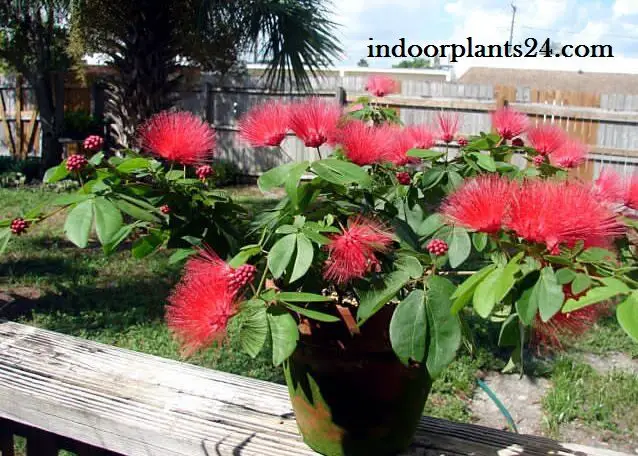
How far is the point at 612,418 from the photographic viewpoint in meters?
2.81

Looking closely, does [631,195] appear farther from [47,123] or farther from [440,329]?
[47,123]

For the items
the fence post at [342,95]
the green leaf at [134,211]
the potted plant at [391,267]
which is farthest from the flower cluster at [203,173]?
the fence post at [342,95]

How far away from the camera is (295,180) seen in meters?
0.89

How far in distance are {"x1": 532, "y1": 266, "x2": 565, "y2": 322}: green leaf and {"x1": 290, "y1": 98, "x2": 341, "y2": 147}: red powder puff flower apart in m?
0.42

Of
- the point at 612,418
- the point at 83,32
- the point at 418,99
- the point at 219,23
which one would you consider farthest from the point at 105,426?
the point at 418,99

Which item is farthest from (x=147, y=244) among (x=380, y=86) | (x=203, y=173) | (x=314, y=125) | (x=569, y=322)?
(x=380, y=86)

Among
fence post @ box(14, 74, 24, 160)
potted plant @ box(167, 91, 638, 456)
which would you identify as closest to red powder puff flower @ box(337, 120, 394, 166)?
potted plant @ box(167, 91, 638, 456)

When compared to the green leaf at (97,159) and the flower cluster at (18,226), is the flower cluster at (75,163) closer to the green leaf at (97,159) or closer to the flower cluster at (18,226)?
the green leaf at (97,159)

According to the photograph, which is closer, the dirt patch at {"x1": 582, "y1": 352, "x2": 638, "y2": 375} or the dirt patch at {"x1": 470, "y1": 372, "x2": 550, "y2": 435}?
the dirt patch at {"x1": 470, "y1": 372, "x2": 550, "y2": 435}

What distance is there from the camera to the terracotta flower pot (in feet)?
3.52

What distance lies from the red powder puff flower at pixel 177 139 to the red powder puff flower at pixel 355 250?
381 millimetres

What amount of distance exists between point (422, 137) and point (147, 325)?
2803 mm

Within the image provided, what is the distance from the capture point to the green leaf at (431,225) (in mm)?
1015

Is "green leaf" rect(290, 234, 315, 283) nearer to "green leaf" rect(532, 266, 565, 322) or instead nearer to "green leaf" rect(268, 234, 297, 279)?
"green leaf" rect(268, 234, 297, 279)
